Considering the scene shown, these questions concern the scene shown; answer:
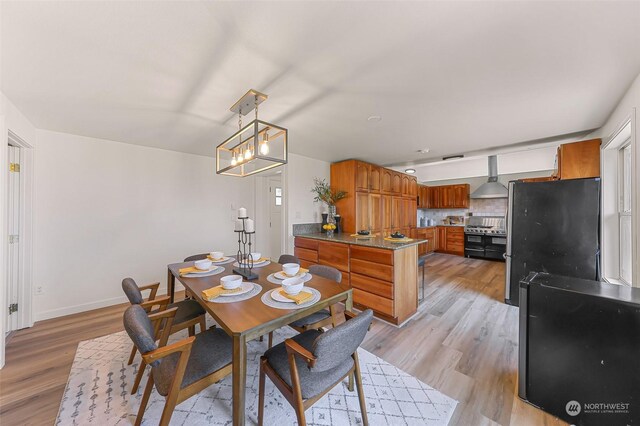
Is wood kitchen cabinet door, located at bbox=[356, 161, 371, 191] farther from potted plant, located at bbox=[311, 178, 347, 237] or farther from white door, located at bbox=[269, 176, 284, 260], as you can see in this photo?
white door, located at bbox=[269, 176, 284, 260]

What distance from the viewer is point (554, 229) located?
2738 millimetres

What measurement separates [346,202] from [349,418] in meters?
3.21

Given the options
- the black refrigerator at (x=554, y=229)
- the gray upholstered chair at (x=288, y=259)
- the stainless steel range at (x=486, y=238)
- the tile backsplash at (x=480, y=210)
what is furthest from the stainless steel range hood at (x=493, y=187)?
the gray upholstered chair at (x=288, y=259)

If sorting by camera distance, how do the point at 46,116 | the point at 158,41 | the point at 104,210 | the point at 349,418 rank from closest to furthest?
the point at 158,41 < the point at 349,418 < the point at 46,116 < the point at 104,210

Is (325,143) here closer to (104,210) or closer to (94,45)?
(94,45)

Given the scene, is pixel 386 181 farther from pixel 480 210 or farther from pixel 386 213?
pixel 480 210

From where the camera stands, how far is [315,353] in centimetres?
103

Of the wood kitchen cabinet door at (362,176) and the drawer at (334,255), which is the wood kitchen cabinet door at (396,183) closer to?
the wood kitchen cabinet door at (362,176)

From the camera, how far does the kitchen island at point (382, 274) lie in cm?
259

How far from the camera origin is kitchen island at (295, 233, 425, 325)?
2.59 meters

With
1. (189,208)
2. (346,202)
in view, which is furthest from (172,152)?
(346,202)

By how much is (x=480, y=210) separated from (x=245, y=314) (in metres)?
7.37

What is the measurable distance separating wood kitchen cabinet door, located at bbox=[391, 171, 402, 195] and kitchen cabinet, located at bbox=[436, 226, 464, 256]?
2363 millimetres

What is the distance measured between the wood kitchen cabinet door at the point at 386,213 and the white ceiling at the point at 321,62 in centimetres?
238
